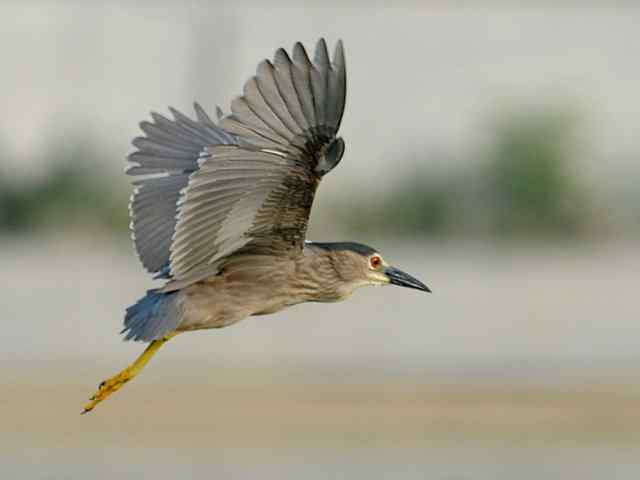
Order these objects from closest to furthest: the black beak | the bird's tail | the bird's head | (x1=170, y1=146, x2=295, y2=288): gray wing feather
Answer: (x1=170, y1=146, x2=295, y2=288): gray wing feather → the bird's tail → the bird's head → the black beak

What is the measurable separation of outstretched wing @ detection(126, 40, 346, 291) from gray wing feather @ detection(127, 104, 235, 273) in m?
0.39

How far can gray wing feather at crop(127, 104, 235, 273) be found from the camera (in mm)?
8477

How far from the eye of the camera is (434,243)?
20875mm

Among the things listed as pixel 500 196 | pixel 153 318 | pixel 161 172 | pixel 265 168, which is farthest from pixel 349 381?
pixel 265 168

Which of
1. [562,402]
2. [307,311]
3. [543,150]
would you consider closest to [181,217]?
[562,402]

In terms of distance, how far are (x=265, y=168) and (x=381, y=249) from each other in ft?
39.5

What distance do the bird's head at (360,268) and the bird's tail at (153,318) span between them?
655 mm

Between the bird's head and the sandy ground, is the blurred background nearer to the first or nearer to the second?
the sandy ground

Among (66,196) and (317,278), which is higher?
(317,278)

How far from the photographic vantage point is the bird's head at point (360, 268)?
27.2 feet

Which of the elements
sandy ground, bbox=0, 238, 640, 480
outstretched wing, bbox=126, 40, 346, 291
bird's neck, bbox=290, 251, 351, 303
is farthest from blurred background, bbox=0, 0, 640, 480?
outstretched wing, bbox=126, 40, 346, 291

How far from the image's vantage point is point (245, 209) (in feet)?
25.2

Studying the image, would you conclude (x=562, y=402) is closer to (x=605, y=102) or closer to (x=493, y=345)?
(x=493, y=345)

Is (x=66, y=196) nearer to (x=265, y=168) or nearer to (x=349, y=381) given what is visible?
(x=349, y=381)
